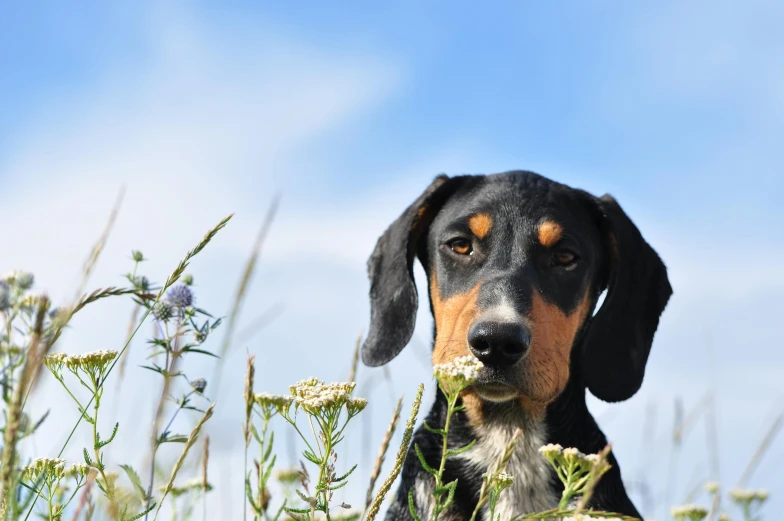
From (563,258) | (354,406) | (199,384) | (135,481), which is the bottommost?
(135,481)

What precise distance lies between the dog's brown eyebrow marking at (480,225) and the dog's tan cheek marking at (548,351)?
0.58 m

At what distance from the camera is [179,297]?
8.87ft

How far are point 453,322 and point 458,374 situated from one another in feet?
6.12

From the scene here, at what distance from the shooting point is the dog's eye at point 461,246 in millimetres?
4398

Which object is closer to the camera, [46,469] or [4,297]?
[4,297]

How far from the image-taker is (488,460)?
13.6 ft

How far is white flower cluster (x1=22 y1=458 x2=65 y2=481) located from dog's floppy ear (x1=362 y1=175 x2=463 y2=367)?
258 cm

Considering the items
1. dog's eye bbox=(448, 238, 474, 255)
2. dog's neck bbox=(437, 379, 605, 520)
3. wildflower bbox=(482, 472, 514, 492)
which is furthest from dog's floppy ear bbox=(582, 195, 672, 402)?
wildflower bbox=(482, 472, 514, 492)

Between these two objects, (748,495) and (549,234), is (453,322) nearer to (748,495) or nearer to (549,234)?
(549,234)

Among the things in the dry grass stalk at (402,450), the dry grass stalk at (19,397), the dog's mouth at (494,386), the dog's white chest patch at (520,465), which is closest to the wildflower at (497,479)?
the dry grass stalk at (402,450)

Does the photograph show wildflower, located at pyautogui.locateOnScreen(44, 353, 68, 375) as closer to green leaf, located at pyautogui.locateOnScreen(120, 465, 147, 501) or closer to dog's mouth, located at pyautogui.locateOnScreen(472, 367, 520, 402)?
green leaf, located at pyautogui.locateOnScreen(120, 465, 147, 501)

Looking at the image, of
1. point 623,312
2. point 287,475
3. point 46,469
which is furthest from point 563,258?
point 46,469

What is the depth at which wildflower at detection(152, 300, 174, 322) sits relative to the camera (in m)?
2.65

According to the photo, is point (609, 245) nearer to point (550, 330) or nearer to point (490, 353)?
point (550, 330)
